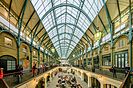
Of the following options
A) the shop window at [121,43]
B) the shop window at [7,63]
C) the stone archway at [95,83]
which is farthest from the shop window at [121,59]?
the shop window at [7,63]

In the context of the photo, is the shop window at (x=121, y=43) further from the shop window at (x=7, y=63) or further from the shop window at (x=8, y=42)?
the shop window at (x=7, y=63)

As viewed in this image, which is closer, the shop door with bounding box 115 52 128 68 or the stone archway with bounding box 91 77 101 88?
the shop door with bounding box 115 52 128 68

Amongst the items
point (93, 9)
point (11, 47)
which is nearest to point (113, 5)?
point (93, 9)

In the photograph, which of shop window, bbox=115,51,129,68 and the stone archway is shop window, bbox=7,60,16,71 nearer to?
shop window, bbox=115,51,129,68

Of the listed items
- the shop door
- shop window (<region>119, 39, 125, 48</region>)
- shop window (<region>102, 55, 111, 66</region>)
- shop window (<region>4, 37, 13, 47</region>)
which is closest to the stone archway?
shop window (<region>102, 55, 111, 66</region>)

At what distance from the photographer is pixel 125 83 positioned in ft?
40.1

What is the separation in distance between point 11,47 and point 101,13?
1750 centimetres

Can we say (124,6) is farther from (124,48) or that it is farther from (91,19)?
(91,19)

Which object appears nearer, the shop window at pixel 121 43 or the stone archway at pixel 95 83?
the shop window at pixel 121 43

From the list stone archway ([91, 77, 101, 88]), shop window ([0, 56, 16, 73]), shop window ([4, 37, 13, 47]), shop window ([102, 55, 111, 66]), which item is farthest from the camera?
stone archway ([91, 77, 101, 88])

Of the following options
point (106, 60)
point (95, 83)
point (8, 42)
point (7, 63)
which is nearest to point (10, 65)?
point (7, 63)

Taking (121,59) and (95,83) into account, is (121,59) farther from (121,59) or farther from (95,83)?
(95,83)

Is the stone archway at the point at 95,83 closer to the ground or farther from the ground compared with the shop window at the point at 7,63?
closer to the ground

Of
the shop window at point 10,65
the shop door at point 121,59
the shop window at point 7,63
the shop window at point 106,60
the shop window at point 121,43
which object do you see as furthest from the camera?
the shop window at point 106,60
